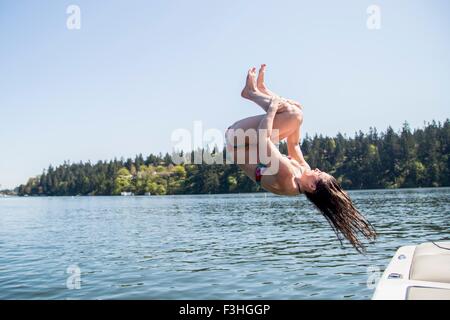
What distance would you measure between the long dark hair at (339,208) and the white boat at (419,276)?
2.64 feet

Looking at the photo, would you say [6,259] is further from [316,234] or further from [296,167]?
[296,167]

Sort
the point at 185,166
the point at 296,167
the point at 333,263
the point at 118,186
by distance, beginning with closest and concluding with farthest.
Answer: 1. the point at 296,167
2. the point at 333,263
3. the point at 185,166
4. the point at 118,186

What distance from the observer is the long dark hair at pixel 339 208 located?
5.93 m

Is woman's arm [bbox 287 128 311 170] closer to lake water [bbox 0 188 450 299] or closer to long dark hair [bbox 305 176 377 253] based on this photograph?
Result: long dark hair [bbox 305 176 377 253]

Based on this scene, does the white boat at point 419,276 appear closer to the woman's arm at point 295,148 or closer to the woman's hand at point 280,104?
the woman's arm at point 295,148

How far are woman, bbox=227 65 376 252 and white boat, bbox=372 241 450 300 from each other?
885mm

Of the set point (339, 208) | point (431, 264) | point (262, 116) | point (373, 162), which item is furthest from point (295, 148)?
point (373, 162)

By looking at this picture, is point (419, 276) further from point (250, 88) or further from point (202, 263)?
point (202, 263)

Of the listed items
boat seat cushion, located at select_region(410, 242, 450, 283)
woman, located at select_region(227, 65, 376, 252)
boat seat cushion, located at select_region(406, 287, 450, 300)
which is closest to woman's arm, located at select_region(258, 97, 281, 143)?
woman, located at select_region(227, 65, 376, 252)

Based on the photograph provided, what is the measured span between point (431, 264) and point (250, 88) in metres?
4.16

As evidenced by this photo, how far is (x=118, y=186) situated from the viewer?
182 m

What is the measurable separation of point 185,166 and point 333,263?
149 m

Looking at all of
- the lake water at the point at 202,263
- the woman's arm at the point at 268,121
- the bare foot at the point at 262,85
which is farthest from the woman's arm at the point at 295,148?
the lake water at the point at 202,263
